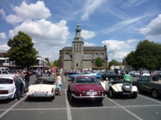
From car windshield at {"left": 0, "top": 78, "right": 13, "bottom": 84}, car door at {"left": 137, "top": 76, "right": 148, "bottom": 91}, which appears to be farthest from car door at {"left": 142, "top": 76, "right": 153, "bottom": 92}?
→ car windshield at {"left": 0, "top": 78, "right": 13, "bottom": 84}

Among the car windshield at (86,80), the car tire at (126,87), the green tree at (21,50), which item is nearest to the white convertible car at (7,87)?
the car windshield at (86,80)

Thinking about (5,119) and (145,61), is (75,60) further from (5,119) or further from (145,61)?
(5,119)

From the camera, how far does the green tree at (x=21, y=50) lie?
124 feet

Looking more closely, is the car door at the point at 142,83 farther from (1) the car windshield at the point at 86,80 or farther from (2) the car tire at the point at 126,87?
(1) the car windshield at the point at 86,80

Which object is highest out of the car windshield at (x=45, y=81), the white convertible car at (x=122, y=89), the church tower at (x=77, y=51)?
the church tower at (x=77, y=51)

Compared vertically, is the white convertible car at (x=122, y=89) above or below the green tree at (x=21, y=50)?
below

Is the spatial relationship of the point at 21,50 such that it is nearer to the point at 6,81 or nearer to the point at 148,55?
the point at 6,81

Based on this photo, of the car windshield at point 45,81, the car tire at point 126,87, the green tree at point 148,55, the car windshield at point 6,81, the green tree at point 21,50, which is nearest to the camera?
the car windshield at point 6,81

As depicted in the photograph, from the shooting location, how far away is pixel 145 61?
5600cm

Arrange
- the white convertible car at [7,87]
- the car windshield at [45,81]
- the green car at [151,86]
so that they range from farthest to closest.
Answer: the car windshield at [45,81] → the green car at [151,86] → the white convertible car at [7,87]

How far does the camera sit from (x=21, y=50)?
38.4m

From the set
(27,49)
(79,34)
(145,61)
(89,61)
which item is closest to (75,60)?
(89,61)

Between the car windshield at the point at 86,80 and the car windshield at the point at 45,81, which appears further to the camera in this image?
the car windshield at the point at 45,81

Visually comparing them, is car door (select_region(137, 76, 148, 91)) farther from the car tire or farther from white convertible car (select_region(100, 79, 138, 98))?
the car tire
